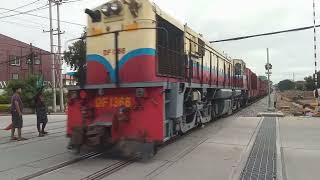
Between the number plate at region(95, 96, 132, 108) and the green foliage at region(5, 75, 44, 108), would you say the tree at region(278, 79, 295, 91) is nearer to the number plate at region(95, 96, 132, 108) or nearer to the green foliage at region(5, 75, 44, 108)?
the green foliage at region(5, 75, 44, 108)

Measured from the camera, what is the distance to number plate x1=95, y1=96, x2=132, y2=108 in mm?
9250

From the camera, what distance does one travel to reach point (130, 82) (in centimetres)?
948

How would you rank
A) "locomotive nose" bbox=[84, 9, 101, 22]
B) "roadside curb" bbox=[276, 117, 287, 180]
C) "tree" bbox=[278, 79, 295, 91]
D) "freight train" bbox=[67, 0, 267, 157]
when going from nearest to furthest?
"roadside curb" bbox=[276, 117, 287, 180] → "freight train" bbox=[67, 0, 267, 157] → "locomotive nose" bbox=[84, 9, 101, 22] → "tree" bbox=[278, 79, 295, 91]

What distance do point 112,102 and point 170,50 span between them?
6.81 ft

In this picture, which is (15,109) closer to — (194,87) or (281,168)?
(194,87)

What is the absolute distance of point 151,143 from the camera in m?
8.80

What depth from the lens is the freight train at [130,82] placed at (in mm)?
8867

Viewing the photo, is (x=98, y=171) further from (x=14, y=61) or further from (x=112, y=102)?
(x=14, y=61)

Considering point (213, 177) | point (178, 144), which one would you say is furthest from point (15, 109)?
point (213, 177)

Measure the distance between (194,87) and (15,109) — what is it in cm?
529

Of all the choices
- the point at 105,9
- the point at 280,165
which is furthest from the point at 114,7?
the point at 280,165

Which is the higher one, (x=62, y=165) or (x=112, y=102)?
(x=112, y=102)

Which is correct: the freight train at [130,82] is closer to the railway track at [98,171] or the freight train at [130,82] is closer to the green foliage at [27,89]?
the railway track at [98,171]

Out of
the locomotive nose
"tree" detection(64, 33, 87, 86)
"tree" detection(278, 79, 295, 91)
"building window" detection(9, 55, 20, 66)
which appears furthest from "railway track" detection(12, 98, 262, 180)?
"tree" detection(278, 79, 295, 91)
